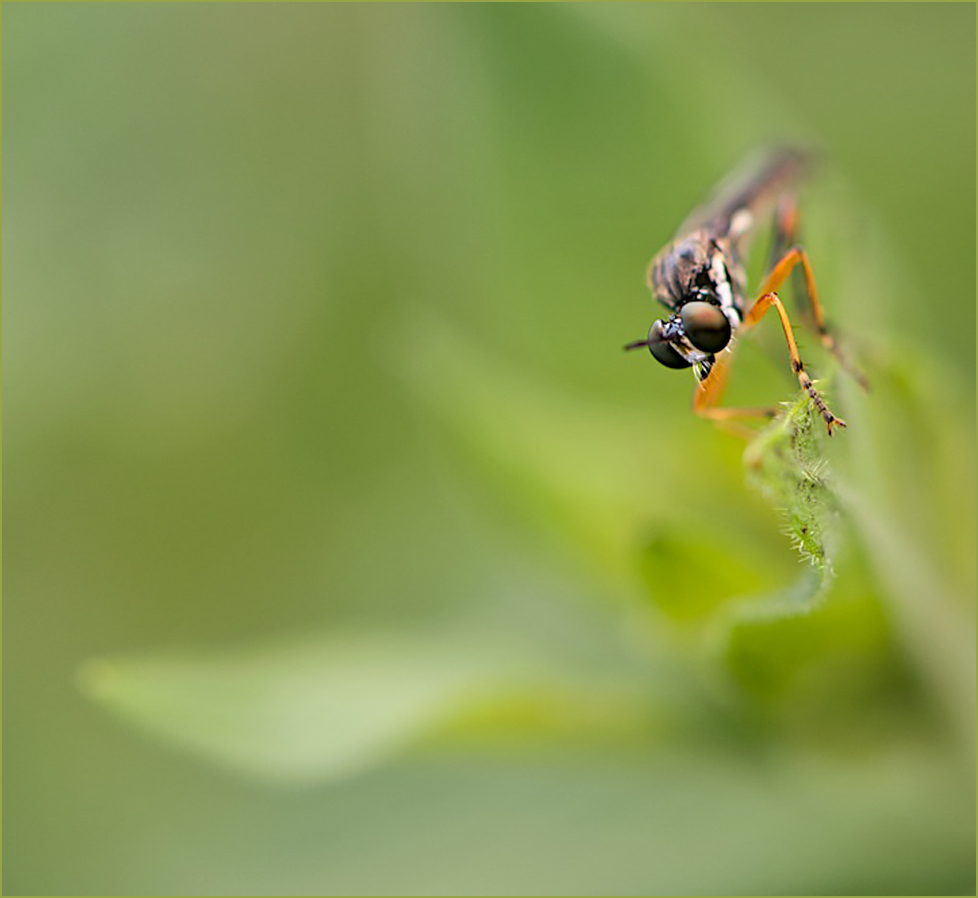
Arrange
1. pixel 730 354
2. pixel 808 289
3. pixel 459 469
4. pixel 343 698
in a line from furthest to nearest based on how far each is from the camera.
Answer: pixel 459 469
pixel 343 698
pixel 808 289
pixel 730 354

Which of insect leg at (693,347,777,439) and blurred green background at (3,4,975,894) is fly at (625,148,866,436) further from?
blurred green background at (3,4,975,894)

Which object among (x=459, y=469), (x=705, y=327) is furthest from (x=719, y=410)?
(x=459, y=469)

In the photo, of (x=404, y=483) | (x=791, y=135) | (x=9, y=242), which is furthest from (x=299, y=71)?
(x=791, y=135)

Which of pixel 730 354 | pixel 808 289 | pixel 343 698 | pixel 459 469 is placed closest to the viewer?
pixel 730 354

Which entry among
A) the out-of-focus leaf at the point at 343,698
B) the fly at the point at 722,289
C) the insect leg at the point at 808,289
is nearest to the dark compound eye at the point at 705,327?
the fly at the point at 722,289

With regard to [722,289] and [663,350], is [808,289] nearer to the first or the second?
[722,289]

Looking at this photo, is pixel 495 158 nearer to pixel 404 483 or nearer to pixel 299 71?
pixel 404 483

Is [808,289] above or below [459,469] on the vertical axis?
below
